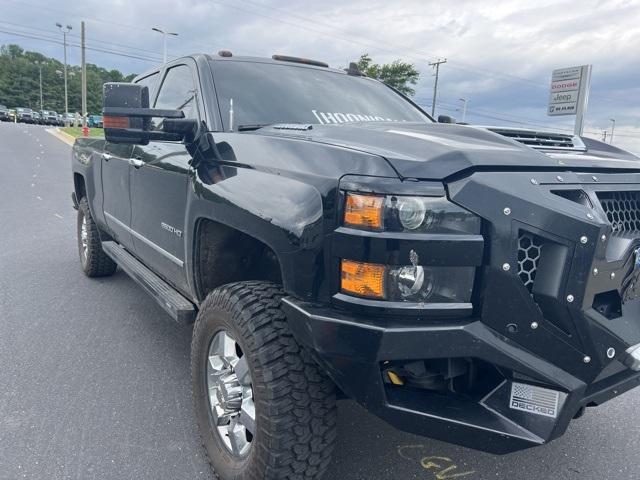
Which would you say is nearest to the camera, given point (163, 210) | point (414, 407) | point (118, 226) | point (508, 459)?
point (414, 407)

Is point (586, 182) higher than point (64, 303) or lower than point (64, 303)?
higher

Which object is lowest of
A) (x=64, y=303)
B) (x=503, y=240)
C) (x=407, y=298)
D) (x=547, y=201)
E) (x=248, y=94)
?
(x=64, y=303)

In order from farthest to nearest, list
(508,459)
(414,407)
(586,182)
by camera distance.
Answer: (508,459), (586,182), (414,407)

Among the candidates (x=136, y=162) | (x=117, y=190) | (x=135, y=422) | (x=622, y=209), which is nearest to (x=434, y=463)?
(x=622, y=209)

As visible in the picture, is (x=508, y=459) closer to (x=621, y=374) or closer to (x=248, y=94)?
(x=621, y=374)

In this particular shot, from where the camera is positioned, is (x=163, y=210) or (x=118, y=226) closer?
(x=163, y=210)

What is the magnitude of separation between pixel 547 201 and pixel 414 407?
826 millimetres

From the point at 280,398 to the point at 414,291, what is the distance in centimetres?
65

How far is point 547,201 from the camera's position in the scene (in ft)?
5.83

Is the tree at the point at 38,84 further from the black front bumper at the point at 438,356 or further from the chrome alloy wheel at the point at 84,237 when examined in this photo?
the black front bumper at the point at 438,356

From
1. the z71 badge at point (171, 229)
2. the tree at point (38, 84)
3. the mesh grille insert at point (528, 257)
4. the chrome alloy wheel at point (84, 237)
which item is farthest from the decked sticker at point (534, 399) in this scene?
the tree at point (38, 84)

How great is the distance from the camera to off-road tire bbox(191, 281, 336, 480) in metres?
1.98

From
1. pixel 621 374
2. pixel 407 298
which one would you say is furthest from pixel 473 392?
pixel 621 374

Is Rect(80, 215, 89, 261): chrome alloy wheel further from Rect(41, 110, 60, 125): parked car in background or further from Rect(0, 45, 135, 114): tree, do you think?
Rect(0, 45, 135, 114): tree
